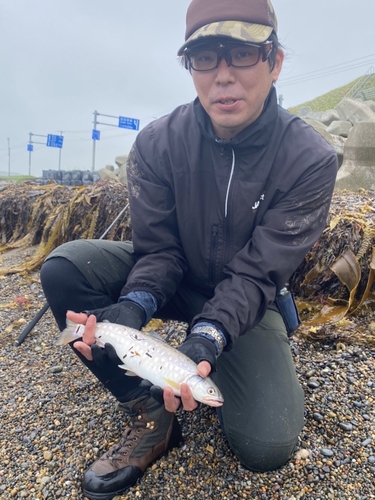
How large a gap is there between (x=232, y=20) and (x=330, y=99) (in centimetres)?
3826

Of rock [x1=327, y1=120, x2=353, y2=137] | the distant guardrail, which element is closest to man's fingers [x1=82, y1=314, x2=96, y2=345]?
rock [x1=327, y1=120, x2=353, y2=137]

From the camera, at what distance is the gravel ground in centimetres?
239

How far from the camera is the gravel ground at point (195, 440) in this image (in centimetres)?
239

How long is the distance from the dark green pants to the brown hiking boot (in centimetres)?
25

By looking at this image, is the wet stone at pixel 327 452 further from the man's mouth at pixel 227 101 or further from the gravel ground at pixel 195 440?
the man's mouth at pixel 227 101

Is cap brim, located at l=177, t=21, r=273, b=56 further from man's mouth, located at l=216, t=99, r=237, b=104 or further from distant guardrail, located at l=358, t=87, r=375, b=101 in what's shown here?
distant guardrail, located at l=358, t=87, r=375, b=101

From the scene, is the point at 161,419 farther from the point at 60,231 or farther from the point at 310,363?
the point at 60,231

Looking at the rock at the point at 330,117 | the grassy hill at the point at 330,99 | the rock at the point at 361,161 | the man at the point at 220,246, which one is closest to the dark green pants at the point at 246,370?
the man at the point at 220,246

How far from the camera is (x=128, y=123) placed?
32.3m

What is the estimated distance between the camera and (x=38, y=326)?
4.82m

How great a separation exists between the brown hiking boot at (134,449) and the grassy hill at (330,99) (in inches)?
1303

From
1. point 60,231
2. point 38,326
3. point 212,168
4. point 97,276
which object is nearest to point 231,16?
point 212,168

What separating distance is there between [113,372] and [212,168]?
1537 millimetres

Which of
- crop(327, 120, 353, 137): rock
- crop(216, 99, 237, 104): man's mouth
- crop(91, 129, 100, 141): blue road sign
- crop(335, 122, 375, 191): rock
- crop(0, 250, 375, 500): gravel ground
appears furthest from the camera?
crop(91, 129, 100, 141): blue road sign
